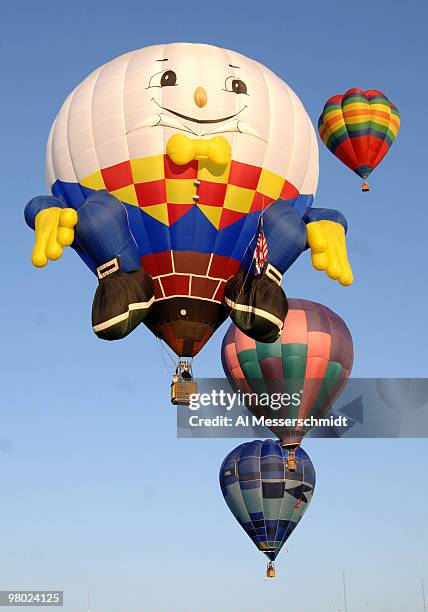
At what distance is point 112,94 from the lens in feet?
62.4

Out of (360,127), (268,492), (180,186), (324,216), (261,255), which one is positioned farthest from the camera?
(268,492)

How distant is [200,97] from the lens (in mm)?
18469

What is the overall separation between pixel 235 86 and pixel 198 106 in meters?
0.77

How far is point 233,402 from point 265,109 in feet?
41.5

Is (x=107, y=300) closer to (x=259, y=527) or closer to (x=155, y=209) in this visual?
(x=155, y=209)

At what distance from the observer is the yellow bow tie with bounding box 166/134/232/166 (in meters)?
18.3

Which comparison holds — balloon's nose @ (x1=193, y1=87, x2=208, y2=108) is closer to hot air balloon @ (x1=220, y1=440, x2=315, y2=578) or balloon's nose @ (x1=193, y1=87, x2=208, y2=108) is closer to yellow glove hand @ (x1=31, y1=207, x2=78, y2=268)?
yellow glove hand @ (x1=31, y1=207, x2=78, y2=268)

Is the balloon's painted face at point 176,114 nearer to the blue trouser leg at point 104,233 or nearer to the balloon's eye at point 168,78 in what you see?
the balloon's eye at point 168,78

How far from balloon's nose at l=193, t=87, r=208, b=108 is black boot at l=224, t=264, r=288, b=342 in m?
2.63

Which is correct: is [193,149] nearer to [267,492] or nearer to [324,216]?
[324,216]

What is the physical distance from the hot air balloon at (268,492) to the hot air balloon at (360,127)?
26.0 feet

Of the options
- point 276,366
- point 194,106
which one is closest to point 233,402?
point 276,366

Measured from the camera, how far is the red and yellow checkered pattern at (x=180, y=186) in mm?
18656

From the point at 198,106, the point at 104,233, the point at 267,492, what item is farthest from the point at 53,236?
the point at 267,492
